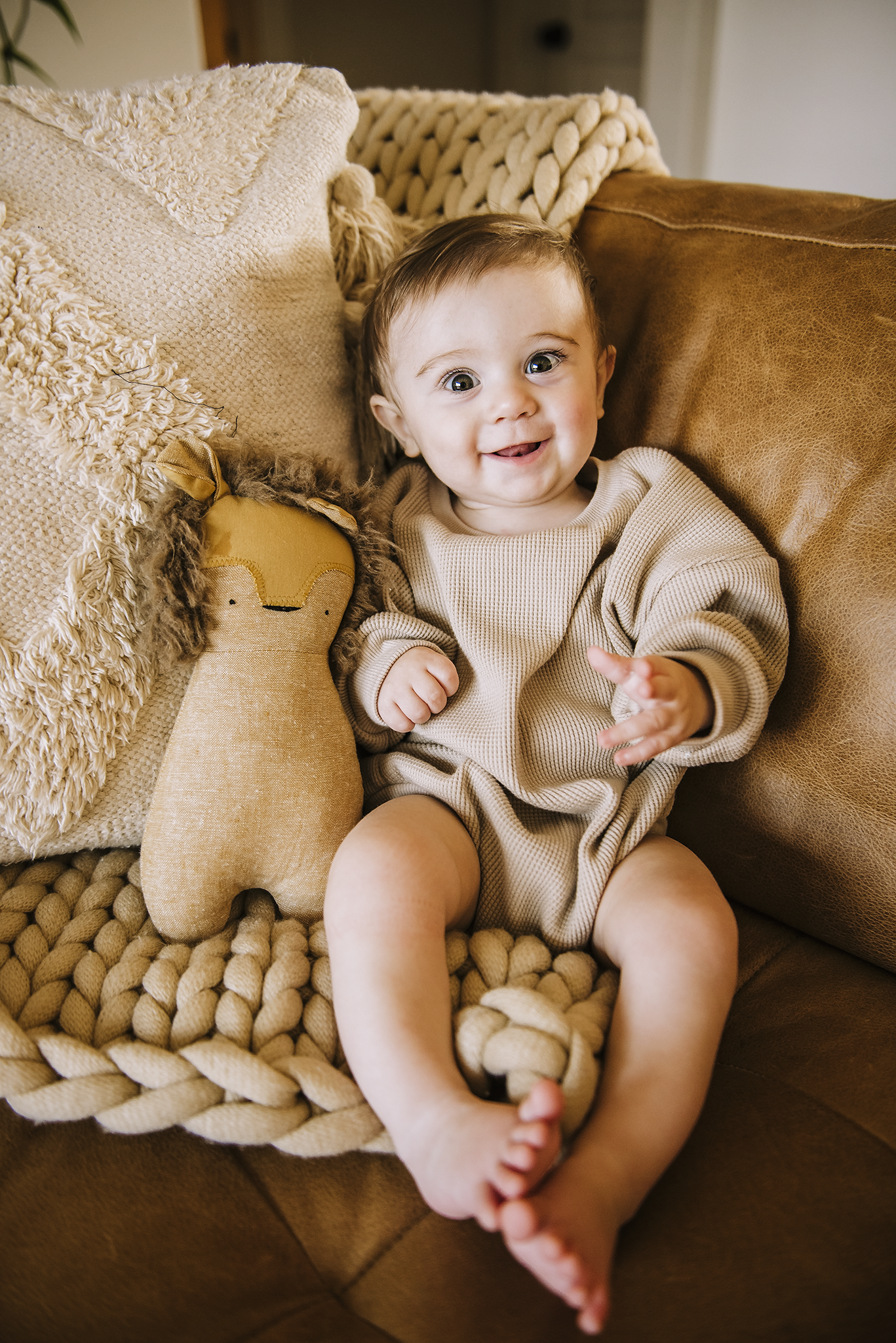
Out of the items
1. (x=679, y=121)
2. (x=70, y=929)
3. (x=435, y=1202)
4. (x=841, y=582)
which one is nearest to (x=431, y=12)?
(x=679, y=121)

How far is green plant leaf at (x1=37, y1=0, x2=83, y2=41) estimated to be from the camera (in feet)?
4.89

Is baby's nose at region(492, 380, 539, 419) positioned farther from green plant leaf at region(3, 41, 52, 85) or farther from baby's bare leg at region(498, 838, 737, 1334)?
green plant leaf at region(3, 41, 52, 85)

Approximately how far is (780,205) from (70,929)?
2.93ft

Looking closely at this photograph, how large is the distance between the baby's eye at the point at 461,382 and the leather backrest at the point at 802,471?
180 millimetres

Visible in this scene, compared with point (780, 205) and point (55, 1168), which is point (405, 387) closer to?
point (780, 205)

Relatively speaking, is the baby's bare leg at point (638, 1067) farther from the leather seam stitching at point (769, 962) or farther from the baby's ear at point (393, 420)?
the baby's ear at point (393, 420)

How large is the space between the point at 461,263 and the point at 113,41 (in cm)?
157

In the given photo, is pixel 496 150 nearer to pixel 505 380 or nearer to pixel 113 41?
pixel 505 380

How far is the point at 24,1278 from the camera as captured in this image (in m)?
0.47

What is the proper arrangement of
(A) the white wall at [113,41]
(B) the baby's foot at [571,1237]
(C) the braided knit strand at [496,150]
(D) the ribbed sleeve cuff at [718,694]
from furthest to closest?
(A) the white wall at [113,41], (C) the braided knit strand at [496,150], (D) the ribbed sleeve cuff at [718,694], (B) the baby's foot at [571,1237]

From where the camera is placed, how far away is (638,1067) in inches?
20.9

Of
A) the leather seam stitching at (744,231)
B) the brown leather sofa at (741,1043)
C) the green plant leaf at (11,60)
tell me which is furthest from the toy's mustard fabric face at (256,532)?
the green plant leaf at (11,60)

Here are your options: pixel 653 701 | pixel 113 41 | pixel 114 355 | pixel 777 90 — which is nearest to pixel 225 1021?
pixel 653 701

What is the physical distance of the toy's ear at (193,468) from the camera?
0.66 metres
